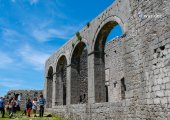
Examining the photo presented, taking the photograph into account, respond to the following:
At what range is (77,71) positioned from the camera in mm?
16266

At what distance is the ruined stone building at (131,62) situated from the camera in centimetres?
761

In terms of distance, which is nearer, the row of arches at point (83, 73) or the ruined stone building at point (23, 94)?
the row of arches at point (83, 73)

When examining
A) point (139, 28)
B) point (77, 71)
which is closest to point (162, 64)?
point (139, 28)

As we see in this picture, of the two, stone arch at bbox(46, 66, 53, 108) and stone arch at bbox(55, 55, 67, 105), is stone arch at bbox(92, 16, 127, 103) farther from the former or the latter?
stone arch at bbox(46, 66, 53, 108)

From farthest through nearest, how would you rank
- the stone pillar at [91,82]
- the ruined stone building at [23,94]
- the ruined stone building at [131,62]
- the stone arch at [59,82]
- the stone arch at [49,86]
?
the ruined stone building at [23,94], the stone arch at [49,86], the stone arch at [59,82], the stone pillar at [91,82], the ruined stone building at [131,62]

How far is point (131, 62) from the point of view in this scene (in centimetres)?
921

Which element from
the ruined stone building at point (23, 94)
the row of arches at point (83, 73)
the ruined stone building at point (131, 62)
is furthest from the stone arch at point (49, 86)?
the ruined stone building at point (23, 94)

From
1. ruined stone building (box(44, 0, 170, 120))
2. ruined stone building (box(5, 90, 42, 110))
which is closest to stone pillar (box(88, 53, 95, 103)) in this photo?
ruined stone building (box(44, 0, 170, 120))

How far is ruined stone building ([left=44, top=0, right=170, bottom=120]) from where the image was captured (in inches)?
300

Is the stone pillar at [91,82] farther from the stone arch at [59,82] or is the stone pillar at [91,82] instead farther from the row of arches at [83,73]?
the stone arch at [59,82]

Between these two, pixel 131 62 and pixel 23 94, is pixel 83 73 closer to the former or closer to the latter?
pixel 23 94

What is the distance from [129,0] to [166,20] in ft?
8.22

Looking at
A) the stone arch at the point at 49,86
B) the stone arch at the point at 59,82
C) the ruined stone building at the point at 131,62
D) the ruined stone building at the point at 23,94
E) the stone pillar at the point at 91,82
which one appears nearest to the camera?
the ruined stone building at the point at 131,62

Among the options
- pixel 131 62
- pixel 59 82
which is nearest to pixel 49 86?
pixel 59 82
